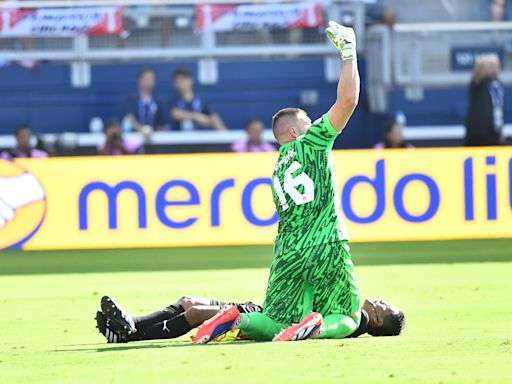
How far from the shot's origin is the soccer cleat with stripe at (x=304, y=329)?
24.7 ft

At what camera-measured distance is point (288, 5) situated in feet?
66.6

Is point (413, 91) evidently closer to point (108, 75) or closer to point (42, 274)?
point (108, 75)

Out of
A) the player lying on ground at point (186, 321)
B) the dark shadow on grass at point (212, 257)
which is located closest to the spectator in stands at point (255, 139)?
the dark shadow on grass at point (212, 257)

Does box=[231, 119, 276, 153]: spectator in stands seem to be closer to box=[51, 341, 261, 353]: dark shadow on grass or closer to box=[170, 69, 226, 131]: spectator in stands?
box=[170, 69, 226, 131]: spectator in stands

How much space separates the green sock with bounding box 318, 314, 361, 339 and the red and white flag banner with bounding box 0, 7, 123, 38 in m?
13.3

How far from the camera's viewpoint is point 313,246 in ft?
25.4

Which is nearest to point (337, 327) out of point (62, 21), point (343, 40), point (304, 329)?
point (304, 329)

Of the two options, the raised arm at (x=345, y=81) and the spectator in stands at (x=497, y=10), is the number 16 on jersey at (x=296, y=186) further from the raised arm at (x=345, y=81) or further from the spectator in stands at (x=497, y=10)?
the spectator in stands at (x=497, y=10)

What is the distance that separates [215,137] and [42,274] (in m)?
6.94

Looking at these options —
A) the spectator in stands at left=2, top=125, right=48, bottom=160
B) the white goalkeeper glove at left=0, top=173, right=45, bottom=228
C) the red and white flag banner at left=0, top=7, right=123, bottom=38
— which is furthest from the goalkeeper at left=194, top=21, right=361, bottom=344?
the red and white flag banner at left=0, top=7, right=123, bottom=38

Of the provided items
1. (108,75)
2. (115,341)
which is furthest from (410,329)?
(108,75)

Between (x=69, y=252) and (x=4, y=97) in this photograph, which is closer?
(x=69, y=252)

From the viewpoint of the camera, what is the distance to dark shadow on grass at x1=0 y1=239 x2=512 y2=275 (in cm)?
1405

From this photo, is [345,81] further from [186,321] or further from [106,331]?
[106,331]
